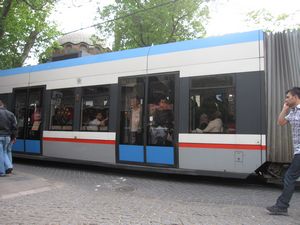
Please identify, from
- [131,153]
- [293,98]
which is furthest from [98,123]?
[293,98]

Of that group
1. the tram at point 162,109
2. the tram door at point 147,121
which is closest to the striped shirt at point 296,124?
the tram at point 162,109

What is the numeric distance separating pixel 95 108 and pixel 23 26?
7.42m

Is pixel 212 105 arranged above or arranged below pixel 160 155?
above

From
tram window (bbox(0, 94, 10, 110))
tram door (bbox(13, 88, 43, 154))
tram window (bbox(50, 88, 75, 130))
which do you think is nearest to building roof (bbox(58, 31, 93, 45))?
tram window (bbox(0, 94, 10, 110))

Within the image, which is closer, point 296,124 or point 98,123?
point 296,124

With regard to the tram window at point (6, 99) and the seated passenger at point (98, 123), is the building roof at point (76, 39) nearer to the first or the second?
the tram window at point (6, 99)

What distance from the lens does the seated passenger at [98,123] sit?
9745 millimetres

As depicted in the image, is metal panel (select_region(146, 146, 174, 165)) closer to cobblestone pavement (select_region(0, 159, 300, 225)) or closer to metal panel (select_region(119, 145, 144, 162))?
metal panel (select_region(119, 145, 144, 162))

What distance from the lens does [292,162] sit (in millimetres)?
5367

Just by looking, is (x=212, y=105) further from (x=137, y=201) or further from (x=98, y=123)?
(x=98, y=123)

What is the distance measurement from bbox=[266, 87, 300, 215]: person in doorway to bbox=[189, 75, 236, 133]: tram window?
6.98 feet

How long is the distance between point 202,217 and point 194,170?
276 cm

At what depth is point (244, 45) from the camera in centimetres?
768

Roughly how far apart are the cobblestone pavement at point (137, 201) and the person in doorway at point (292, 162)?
0.16 metres
